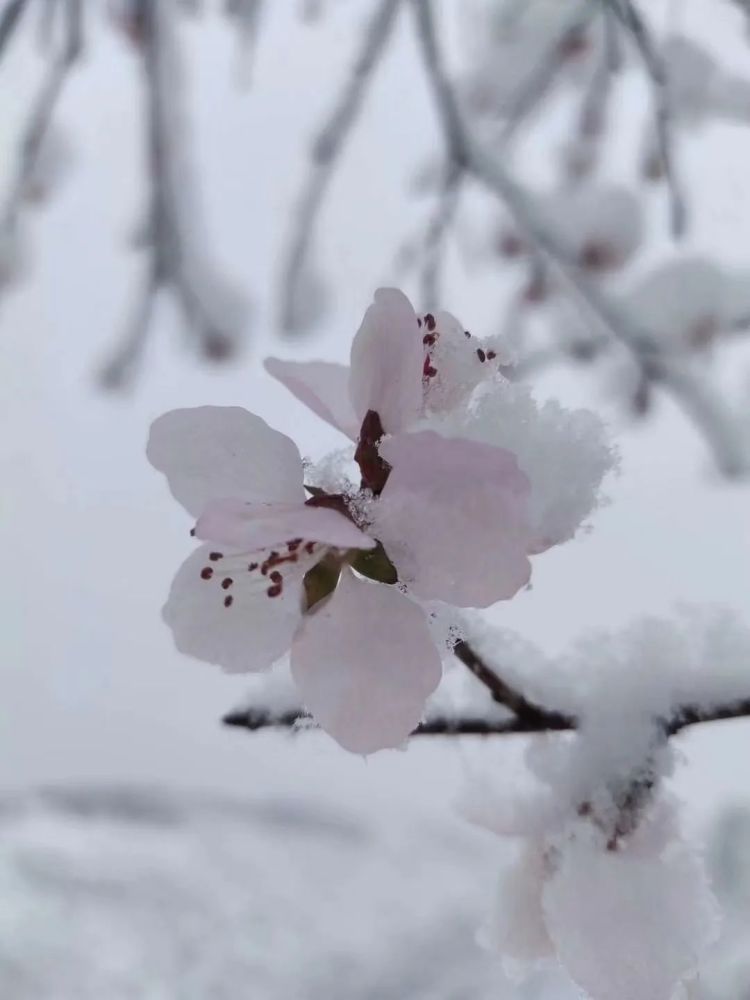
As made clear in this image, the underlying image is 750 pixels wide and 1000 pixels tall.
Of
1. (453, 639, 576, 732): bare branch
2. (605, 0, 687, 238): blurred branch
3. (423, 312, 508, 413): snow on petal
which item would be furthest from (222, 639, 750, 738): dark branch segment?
(605, 0, 687, 238): blurred branch

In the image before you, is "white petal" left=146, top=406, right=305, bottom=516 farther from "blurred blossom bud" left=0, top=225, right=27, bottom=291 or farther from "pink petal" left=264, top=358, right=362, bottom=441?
"blurred blossom bud" left=0, top=225, right=27, bottom=291

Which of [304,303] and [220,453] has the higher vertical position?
[304,303]

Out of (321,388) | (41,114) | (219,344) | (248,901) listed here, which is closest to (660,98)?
(219,344)

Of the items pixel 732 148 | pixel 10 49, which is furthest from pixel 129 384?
pixel 732 148

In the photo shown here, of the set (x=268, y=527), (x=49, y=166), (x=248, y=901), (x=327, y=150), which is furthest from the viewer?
(x=49, y=166)

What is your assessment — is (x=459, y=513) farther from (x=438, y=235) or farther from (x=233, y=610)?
(x=438, y=235)

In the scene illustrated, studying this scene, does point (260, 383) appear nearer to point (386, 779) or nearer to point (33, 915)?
point (386, 779)
